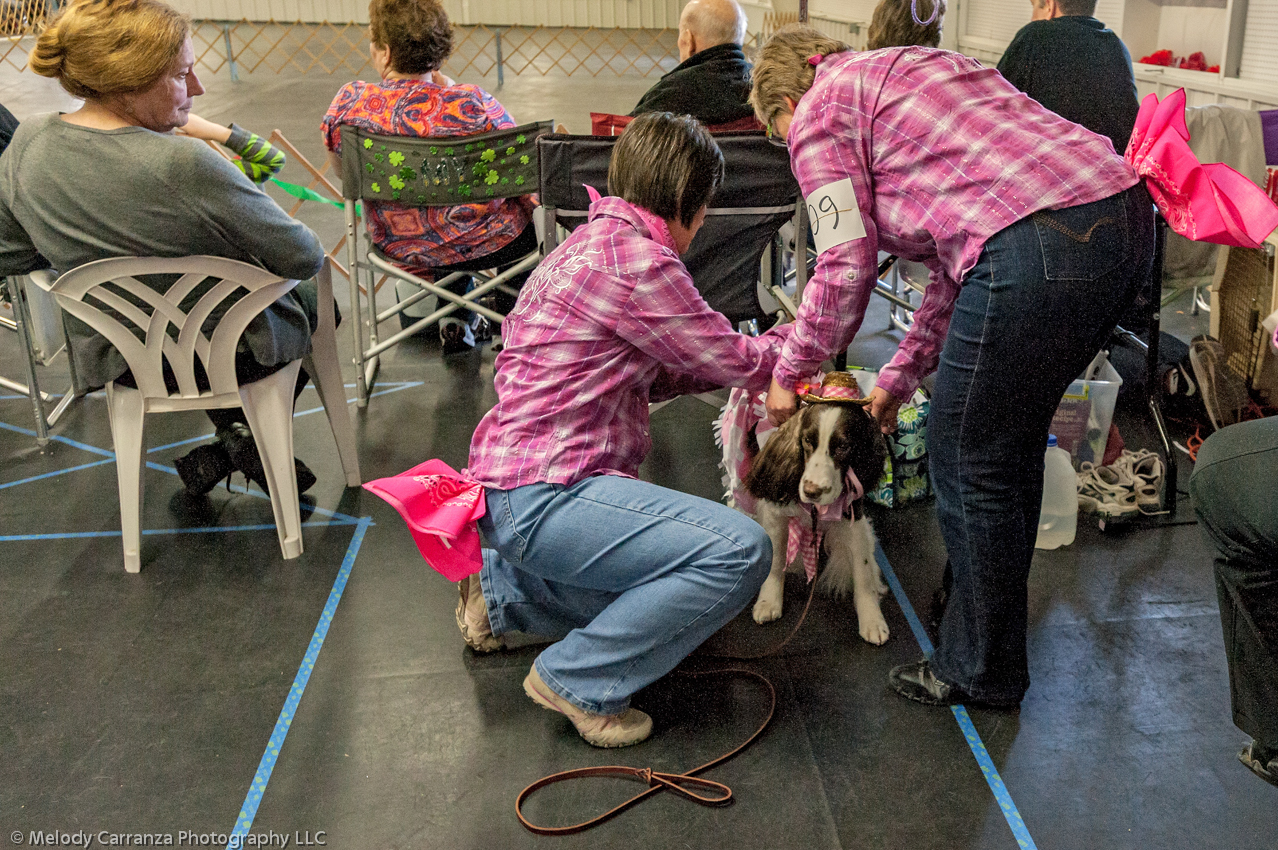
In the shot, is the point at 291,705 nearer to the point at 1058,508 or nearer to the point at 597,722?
the point at 597,722

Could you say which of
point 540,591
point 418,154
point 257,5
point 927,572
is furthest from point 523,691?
point 257,5

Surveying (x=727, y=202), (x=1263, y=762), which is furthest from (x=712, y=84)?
(x=1263, y=762)

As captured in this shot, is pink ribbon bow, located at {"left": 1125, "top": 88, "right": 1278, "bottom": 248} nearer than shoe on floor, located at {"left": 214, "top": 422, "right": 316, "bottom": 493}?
Yes

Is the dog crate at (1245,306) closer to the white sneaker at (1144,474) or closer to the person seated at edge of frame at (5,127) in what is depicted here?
the white sneaker at (1144,474)

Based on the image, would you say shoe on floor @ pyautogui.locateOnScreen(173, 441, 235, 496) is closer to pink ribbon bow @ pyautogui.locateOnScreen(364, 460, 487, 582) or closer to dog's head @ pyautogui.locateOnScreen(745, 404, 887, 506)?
pink ribbon bow @ pyautogui.locateOnScreen(364, 460, 487, 582)

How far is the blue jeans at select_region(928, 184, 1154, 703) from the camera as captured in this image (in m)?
1.70

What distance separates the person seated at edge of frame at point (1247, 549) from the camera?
1.56 m

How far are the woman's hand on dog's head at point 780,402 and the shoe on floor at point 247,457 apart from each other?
148 cm

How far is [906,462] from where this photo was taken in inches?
117

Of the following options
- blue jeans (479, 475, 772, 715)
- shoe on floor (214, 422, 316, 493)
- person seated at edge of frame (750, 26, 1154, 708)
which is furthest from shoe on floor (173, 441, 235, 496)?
person seated at edge of frame (750, 26, 1154, 708)

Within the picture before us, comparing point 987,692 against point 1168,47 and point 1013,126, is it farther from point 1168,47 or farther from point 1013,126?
point 1168,47

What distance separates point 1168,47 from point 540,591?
590 centimetres

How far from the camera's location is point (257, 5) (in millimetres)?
16156

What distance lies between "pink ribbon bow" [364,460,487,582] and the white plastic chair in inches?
32.1
